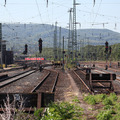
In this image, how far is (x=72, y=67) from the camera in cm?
4644

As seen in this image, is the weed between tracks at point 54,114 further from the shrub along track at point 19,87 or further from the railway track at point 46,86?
the shrub along track at point 19,87

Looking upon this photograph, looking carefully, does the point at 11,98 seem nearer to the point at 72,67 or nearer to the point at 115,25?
the point at 72,67

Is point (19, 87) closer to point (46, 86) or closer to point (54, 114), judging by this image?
point (46, 86)


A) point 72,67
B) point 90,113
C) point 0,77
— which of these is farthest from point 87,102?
point 72,67

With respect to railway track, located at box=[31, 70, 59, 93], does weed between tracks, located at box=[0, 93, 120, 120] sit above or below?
above

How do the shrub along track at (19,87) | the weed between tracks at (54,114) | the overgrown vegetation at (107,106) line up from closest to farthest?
the weed between tracks at (54,114)
the overgrown vegetation at (107,106)
the shrub along track at (19,87)

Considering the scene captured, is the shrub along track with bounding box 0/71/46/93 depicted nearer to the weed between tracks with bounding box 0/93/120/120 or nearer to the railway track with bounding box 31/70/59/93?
the railway track with bounding box 31/70/59/93

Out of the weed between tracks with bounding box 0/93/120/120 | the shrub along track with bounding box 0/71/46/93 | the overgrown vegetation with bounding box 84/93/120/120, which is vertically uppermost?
the weed between tracks with bounding box 0/93/120/120

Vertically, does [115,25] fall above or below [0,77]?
above

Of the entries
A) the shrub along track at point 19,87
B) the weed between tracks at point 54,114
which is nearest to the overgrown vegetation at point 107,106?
the weed between tracks at point 54,114

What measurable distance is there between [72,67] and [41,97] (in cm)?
3917

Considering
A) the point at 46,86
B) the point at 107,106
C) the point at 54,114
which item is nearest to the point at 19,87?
the point at 46,86

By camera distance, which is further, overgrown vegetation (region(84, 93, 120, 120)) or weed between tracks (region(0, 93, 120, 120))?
overgrown vegetation (region(84, 93, 120, 120))

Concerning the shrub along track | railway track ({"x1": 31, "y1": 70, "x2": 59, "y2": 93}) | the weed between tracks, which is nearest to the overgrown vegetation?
the weed between tracks
